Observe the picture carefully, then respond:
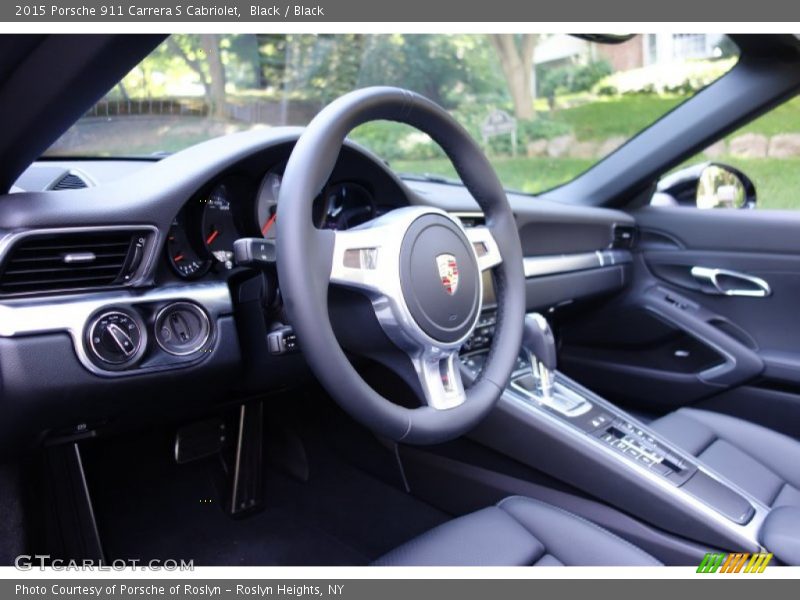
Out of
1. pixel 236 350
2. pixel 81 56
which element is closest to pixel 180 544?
pixel 236 350

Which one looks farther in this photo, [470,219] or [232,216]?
[470,219]

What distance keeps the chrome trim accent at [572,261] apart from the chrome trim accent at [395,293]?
106 cm

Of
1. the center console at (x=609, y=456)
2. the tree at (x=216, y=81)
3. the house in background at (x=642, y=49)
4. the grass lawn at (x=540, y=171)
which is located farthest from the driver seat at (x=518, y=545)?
the grass lawn at (x=540, y=171)

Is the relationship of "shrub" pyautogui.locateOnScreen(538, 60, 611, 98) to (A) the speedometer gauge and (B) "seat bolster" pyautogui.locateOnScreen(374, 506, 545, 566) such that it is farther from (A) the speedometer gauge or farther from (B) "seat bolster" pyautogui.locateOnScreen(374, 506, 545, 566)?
(B) "seat bolster" pyautogui.locateOnScreen(374, 506, 545, 566)

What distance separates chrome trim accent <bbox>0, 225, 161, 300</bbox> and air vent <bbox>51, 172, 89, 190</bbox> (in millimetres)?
213

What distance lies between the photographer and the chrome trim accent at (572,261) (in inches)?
97.0

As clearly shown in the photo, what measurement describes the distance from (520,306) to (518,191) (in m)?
1.43

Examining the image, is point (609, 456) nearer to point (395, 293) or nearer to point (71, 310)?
point (395, 293)

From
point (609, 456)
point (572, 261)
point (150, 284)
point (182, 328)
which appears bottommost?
point (609, 456)

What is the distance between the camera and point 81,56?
0.96m

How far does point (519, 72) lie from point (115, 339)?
2660 millimetres

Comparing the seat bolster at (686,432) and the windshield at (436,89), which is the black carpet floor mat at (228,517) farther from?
the windshield at (436,89)

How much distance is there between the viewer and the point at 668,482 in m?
1.69

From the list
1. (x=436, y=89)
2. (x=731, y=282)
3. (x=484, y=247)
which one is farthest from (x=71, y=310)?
(x=731, y=282)
